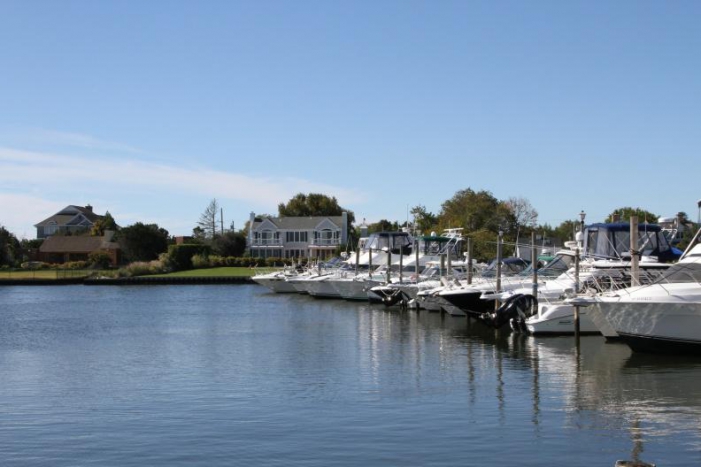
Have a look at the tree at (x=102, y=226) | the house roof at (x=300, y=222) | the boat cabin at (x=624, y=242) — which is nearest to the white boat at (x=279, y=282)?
the boat cabin at (x=624, y=242)

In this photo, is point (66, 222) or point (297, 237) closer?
point (297, 237)

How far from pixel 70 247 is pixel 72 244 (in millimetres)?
784

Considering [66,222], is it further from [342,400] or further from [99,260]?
[342,400]

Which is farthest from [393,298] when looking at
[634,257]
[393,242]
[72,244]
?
[72,244]

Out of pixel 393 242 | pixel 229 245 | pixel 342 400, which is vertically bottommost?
pixel 342 400

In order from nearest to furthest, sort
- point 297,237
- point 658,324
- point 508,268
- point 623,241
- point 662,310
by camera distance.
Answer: point 662,310
point 658,324
point 623,241
point 508,268
point 297,237

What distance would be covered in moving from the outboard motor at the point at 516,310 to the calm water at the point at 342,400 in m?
1.01

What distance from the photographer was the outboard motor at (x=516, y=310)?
39.1 m

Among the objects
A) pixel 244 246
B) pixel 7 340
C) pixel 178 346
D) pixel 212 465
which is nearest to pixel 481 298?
pixel 178 346

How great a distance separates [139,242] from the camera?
131 m

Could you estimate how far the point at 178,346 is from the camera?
38844 millimetres

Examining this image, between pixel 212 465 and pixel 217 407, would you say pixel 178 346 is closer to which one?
pixel 217 407

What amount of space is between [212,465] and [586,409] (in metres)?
9.89

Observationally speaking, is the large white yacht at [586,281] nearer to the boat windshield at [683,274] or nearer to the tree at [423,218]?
the boat windshield at [683,274]
